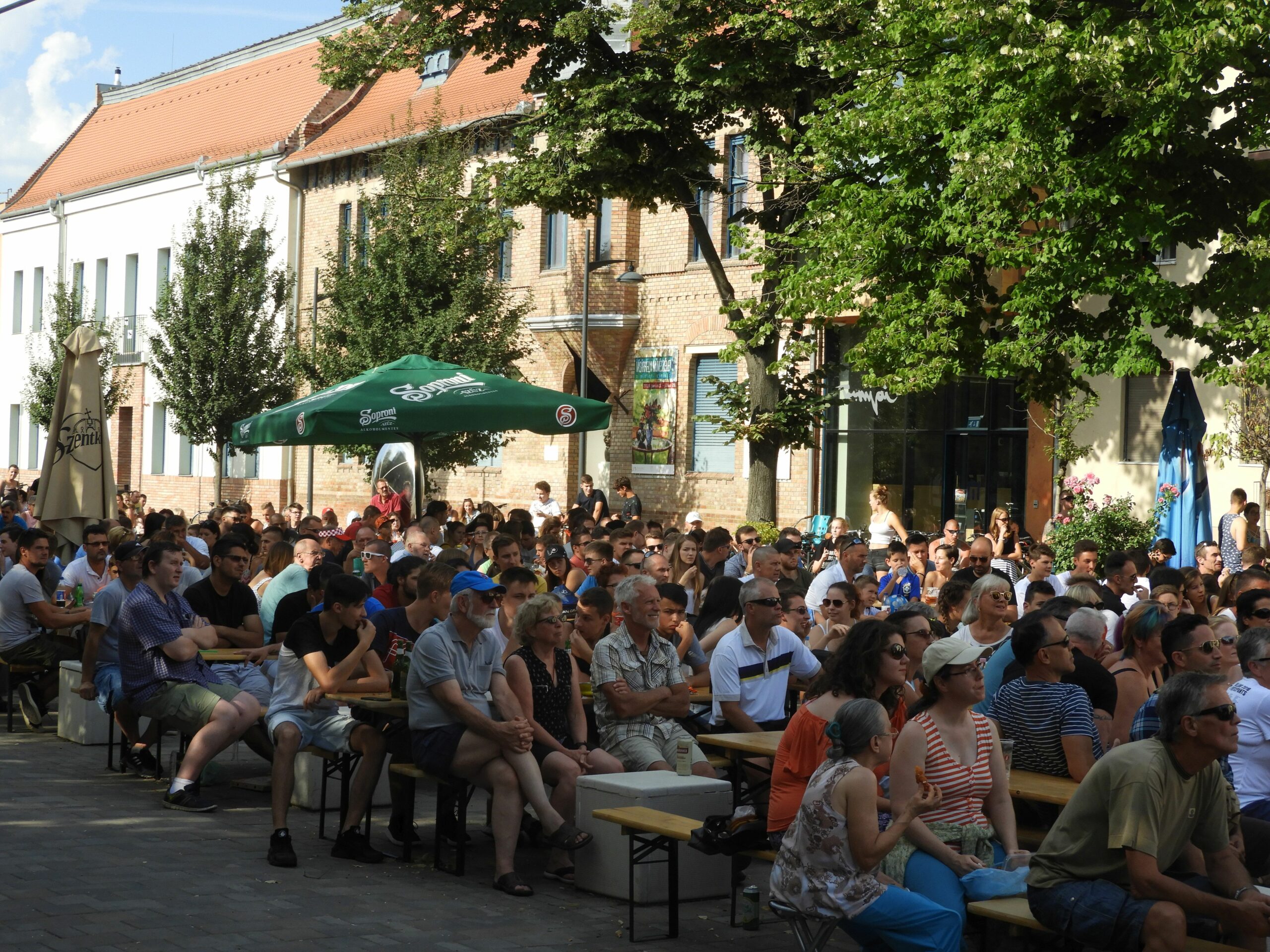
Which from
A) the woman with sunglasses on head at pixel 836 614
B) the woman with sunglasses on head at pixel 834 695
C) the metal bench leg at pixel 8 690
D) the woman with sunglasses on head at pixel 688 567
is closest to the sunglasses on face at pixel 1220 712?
the woman with sunglasses on head at pixel 834 695

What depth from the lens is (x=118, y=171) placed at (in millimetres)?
49344

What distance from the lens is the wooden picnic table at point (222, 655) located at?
10.7 metres

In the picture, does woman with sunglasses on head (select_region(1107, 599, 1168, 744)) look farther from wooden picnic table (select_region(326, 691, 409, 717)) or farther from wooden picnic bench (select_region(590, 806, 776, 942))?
wooden picnic table (select_region(326, 691, 409, 717))

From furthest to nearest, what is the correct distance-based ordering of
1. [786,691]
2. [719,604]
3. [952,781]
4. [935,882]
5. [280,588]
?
[280,588] → [719,604] → [786,691] → [952,781] → [935,882]

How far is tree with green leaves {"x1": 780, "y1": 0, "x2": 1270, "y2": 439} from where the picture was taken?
17.9 meters

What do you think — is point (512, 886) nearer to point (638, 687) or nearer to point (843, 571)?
point (638, 687)

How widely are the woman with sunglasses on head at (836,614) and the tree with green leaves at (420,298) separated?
17474 mm

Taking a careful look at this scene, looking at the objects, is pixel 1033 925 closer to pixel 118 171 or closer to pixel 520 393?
pixel 520 393

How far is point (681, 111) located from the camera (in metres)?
23.2

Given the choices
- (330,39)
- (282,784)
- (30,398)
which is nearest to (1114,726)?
(282,784)

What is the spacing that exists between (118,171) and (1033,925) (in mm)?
47920

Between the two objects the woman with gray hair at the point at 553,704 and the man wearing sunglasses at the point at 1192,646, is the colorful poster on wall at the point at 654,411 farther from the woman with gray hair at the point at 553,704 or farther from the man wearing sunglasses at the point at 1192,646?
the man wearing sunglasses at the point at 1192,646

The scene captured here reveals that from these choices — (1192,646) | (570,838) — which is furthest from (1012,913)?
(570,838)

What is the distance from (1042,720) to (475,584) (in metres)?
3.01
